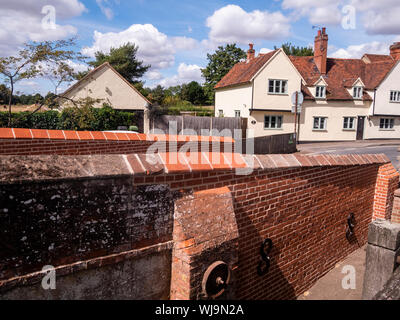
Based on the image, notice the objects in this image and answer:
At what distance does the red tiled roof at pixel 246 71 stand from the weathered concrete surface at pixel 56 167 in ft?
80.8

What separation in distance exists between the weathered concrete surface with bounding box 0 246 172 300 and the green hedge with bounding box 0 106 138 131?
1406cm

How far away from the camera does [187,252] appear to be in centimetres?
292

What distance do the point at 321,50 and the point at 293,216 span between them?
91.9 ft

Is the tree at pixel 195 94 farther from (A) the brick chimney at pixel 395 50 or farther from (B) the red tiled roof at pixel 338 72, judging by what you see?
(A) the brick chimney at pixel 395 50

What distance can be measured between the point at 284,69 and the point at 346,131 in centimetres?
880

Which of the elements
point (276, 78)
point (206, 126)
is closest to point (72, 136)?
point (206, 126)

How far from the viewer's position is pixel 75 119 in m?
17.3

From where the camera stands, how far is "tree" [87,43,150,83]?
178ft

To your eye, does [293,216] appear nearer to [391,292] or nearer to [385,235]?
[385,235]

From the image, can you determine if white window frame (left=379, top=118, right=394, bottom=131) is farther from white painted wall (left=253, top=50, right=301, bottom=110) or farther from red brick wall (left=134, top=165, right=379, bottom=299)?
red brick wall (left=134, top=165, right=379, bottom=299)

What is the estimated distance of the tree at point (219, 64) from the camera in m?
56.1

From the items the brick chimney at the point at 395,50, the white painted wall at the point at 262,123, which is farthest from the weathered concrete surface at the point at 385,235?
the brick chimney at the point at 395,50

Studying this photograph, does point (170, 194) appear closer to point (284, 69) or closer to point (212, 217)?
point (212, 217)
